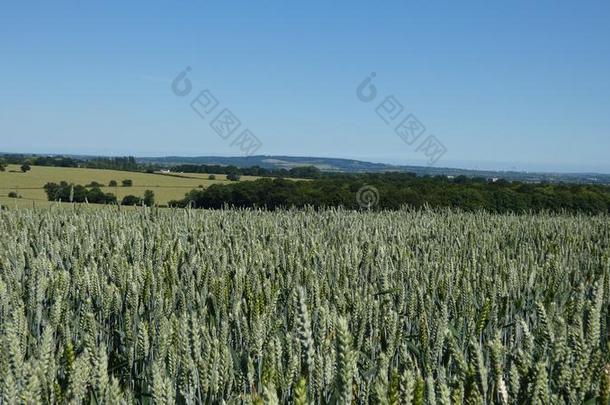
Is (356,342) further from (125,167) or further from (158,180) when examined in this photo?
(125,167)

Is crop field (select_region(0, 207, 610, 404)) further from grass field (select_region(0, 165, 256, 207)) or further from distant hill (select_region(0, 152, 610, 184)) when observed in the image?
distant hill (select_region(0, 152, 610, 184))

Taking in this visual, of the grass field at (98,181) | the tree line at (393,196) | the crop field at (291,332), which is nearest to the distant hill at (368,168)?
the grass field at (98,181)

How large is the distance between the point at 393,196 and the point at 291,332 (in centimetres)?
1211

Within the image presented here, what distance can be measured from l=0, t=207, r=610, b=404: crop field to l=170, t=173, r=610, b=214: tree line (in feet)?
27.2

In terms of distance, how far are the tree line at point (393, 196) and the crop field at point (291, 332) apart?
8.30 meters

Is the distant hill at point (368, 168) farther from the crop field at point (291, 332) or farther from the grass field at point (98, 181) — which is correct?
the crop field at point (291, 332)

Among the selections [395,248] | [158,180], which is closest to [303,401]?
[395,248]

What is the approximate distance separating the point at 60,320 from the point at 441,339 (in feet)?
4.69

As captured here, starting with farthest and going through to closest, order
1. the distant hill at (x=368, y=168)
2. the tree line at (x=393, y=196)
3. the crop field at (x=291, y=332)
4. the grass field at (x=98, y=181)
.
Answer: the distant hill at (x=368, y=168)
the grass field at (x=98, y=181)
the tree line at (x=393, y=196)
the crop field at (x=291, y=332)

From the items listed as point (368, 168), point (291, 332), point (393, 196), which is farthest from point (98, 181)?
point (368, 168)

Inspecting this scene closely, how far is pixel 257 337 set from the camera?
1854 mm

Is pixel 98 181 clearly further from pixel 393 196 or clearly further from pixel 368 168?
pixel 368 168

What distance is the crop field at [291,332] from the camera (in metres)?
1.39

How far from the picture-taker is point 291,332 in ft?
7.18
